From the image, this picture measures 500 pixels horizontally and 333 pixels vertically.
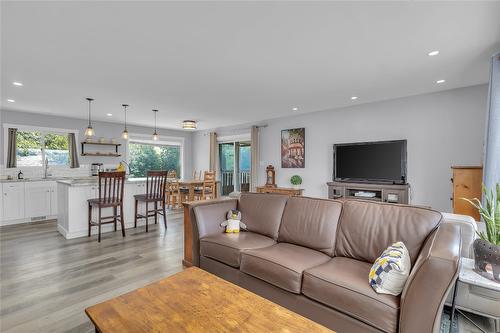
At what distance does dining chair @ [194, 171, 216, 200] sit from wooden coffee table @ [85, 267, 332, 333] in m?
5.17

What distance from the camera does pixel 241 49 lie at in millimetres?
2549

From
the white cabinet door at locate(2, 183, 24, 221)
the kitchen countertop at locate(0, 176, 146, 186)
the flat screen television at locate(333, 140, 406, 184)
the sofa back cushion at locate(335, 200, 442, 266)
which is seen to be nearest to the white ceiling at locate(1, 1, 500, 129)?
the flat screen television at locate(333, 140, 406, 184)

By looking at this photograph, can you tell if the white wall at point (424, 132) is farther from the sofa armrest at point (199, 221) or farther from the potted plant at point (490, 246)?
the sofa armrest at point (199, 221)

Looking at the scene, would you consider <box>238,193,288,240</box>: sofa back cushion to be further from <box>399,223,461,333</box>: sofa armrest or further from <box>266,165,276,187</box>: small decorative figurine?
<box>266,165,276,187</box>: small decorative figurine

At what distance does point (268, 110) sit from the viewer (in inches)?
214

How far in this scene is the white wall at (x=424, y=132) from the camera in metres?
3.88

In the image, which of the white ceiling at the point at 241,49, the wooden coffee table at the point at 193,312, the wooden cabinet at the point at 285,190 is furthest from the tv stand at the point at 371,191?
the wooden coffee table at the point at 193,312

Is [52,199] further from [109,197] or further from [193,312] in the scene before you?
[193,312]

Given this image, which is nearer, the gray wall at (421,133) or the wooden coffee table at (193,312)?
the wooden coffee table at (193,312)

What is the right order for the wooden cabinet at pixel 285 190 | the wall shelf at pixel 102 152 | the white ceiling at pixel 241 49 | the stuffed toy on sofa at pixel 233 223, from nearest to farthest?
the white ceiling at pixel 241 49 → the stuffed toy on sofa at pixel 233 223 → the wooden cabinet at pixel 285 190 → the wall shelf at pixel 102 152

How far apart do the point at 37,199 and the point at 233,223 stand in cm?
500

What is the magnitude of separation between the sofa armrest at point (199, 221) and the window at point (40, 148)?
5026 millimetres

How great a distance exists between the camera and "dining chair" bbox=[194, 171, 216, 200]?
6.71 m

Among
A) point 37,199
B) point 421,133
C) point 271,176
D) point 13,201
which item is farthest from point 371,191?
Result: point 13,201
